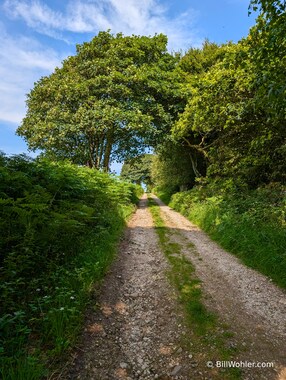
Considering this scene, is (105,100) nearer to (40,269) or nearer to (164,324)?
(40,269)

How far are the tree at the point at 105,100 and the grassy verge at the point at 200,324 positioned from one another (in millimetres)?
16826

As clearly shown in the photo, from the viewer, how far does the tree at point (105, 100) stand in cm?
2289

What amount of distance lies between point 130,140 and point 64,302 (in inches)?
913

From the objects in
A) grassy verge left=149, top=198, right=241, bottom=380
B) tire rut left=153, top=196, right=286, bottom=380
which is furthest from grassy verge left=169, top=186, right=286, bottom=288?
grassy verge left=149, top=198, right=241, bottom=380

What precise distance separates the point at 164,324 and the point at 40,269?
3.14 metres

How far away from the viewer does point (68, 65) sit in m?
26.5

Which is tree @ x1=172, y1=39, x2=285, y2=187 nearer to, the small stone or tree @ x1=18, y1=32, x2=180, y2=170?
tree @ x1=18, y1=32, x2=180, y2=170

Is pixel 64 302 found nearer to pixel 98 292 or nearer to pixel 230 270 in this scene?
pixel 98 292

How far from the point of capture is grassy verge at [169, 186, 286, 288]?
28.5ft

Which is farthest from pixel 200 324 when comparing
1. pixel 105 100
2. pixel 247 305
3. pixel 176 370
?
pixel 105 100

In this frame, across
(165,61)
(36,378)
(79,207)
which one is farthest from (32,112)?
(36,378)

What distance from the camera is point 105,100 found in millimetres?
23297

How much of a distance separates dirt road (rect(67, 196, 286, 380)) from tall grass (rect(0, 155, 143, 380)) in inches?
18.3

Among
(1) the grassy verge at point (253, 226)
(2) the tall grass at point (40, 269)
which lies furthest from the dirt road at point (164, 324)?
(1) the grassy verge at point (253, 226)
